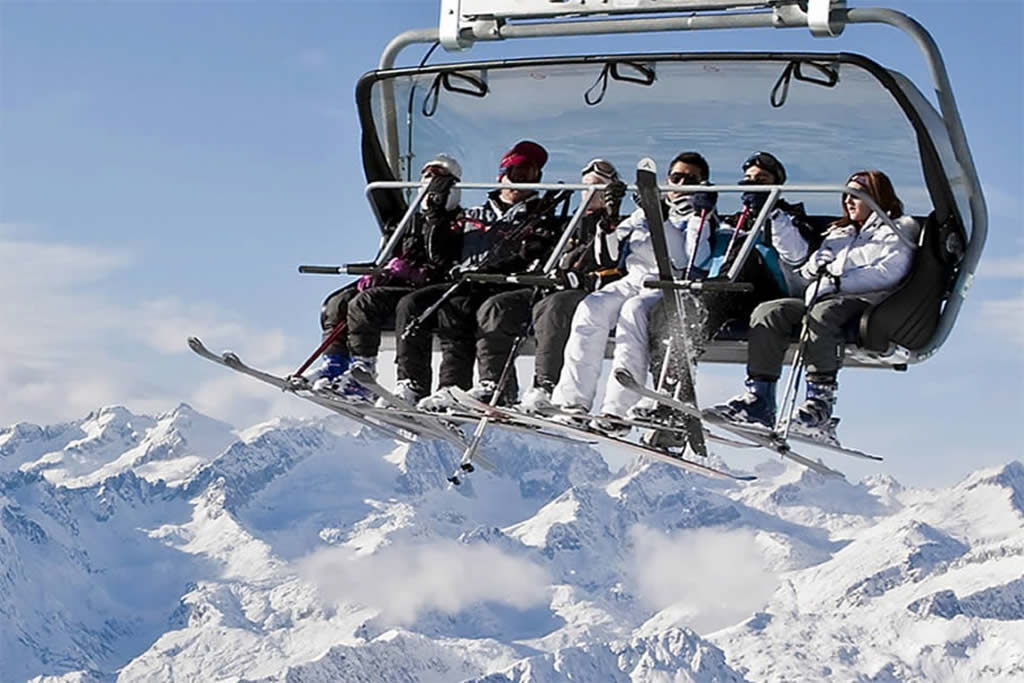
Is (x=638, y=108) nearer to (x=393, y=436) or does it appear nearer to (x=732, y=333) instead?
(x=732, y=333)

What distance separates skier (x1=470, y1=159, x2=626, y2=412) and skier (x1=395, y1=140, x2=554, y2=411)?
0.61 feet

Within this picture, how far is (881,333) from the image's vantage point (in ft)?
43.8

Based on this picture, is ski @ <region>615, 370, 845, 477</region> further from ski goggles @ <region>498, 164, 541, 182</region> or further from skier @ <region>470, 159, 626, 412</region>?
ski goggles @ <region>498, 164, 541, 182</region>

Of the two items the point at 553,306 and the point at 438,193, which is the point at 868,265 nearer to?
the point at 553,306

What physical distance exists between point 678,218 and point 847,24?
189cm

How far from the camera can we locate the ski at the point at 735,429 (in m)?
12.6

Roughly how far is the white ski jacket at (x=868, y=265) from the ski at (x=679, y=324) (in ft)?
3.43

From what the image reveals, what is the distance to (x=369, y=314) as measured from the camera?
14.5m

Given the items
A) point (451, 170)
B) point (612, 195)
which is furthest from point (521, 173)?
point (612, 195)

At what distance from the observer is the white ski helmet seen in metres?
14.8

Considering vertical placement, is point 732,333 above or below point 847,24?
below

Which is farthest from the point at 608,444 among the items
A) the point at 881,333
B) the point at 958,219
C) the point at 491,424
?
the point at 958,219

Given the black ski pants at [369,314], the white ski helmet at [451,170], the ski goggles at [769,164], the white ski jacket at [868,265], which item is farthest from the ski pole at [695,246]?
the black ski pants at [369,314]

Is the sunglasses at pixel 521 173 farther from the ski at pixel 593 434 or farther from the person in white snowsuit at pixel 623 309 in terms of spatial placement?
the ski at pixel 593 434
